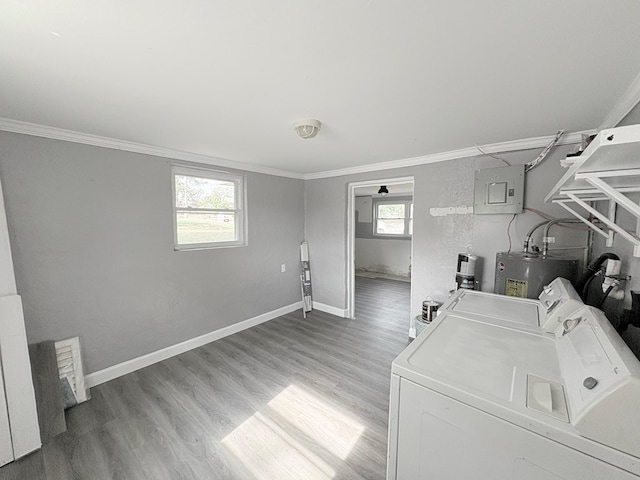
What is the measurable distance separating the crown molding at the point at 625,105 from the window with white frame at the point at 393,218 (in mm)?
4716

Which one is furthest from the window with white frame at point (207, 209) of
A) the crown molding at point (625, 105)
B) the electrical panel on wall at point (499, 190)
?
the crown molding at point (625, 105)

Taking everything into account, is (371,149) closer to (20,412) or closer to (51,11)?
(51,11)

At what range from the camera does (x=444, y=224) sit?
117 inches

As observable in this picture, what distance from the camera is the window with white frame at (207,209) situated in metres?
2.96

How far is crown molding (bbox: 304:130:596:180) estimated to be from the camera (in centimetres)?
225

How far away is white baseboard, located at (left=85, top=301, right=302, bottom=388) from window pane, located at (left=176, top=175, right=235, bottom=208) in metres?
1.62

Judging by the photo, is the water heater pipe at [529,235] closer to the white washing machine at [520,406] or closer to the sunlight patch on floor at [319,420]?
the white washing machine at [520,406]

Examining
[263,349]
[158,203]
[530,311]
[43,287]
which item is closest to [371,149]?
[530,311]

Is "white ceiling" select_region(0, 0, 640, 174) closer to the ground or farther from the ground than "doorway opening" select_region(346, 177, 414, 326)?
farther from the ground

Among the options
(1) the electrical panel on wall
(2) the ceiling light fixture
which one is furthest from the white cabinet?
(1) the electrical panel on wall

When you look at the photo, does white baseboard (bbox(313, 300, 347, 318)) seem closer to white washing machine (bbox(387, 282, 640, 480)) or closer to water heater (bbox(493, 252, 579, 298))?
water heater (bbox(493, 252, 579, 298))

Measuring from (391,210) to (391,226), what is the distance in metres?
0.44

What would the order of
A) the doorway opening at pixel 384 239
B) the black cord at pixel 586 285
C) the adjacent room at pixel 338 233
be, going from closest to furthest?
1. the adjacent room at pixel 338 233
2. the black cord at pixel 586 285
3. the doorway opening at pixel 384 239

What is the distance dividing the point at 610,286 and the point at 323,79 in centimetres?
193
